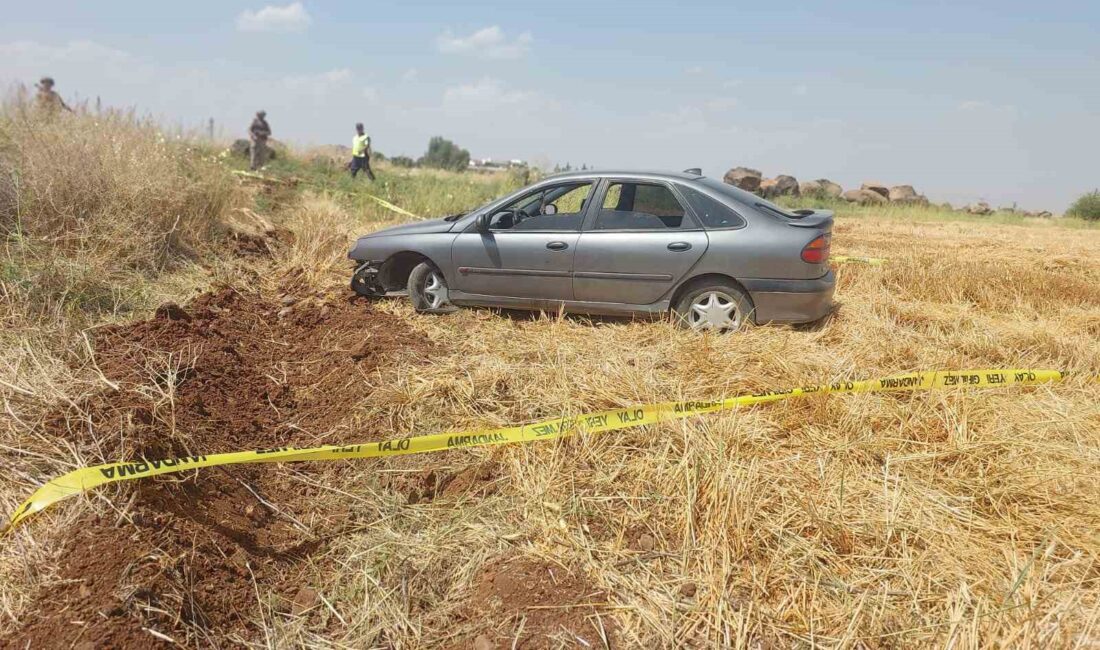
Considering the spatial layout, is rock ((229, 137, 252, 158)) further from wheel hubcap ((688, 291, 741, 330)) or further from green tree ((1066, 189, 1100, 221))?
green tree ((1066, 189, 1100, 221))

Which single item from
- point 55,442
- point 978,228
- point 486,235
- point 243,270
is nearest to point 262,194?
point 243,270

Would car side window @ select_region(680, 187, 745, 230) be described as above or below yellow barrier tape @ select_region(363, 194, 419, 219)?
below

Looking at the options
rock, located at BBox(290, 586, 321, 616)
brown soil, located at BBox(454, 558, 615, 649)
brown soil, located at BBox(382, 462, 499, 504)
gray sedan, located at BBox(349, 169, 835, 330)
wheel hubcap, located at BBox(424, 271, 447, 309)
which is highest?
gray sedan, located at BBox(349, 169, 835, 330)

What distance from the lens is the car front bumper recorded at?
5062mm

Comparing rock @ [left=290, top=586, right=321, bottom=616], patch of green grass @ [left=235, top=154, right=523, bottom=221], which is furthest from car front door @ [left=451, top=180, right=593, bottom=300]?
patch of green grass @ [left=235, top=154, right=523, bottom=221]

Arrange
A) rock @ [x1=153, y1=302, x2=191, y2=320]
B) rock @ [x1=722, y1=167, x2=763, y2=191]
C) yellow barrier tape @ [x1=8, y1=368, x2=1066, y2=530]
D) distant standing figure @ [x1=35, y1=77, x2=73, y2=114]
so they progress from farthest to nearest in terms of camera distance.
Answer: rock @ [x1=722, y1=167, x2=763, y2=191] < distant standing figure @ [x1=35, y1=77, x2=73, y2=114] < rock @ [x1=153, y1=302, x2=191, y2=320] < yellow barrier tape @ [x1=8, y1=368, x2=1066, y2=530]

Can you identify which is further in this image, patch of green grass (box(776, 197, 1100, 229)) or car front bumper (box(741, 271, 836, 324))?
patch of green grass (box(776, 197, 1100, 229))

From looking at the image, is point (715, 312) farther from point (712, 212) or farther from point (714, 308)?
Result: point (712, 212)

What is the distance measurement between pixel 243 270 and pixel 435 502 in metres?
5.23

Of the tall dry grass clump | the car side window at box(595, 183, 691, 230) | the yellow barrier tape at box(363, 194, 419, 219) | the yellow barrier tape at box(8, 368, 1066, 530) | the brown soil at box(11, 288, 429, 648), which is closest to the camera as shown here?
the brown soil at box(11, 288, 429, 648)

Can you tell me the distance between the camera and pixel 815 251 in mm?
5039

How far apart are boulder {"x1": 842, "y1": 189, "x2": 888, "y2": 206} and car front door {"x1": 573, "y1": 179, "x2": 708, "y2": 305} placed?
69.4ft

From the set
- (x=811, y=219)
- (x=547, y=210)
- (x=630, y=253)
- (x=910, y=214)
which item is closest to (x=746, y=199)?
(x=811, y=219)

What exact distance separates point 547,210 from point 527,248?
53 cm
